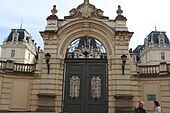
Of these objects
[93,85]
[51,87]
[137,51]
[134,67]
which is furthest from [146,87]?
[137,51]

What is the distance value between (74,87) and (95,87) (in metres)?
1.36

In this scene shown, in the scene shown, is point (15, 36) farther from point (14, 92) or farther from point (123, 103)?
point (123, 103)

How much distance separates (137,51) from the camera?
173 feet

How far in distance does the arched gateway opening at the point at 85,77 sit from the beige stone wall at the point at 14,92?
7.95 ft

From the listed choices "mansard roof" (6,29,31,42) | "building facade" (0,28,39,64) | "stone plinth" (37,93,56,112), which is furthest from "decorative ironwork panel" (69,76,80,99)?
"mansard roof" (6,29,31,42)

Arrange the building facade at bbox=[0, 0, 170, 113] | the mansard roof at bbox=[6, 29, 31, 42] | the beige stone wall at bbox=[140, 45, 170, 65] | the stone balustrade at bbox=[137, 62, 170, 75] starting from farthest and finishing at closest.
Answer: the mansard roof at bbox=[6, 29, 31, 42] < the beige stone wall at bbox=[140, 45, 170, 65] < the stone balustrade at bbox=[137, 62, 170, 75] < the building facade at bbox=[0, 0, 170, 113]

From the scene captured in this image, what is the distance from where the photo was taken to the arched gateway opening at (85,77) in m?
16.4

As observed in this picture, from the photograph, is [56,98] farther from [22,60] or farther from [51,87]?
[22,60]

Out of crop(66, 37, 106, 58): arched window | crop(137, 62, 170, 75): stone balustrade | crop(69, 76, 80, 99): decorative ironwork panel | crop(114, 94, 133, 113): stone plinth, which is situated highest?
crop(66, 37, 106, 58): arched window

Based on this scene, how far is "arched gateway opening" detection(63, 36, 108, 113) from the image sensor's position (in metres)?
16.4

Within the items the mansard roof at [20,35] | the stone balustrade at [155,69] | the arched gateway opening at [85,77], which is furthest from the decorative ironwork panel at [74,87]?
the mansard roof at [20,35]

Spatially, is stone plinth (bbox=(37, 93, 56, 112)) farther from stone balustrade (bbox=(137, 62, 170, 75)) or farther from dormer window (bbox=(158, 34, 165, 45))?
dormer window (bbox=(158, 34, 165, 45))

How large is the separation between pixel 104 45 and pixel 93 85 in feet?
9.06

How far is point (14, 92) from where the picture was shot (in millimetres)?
16578
